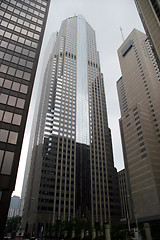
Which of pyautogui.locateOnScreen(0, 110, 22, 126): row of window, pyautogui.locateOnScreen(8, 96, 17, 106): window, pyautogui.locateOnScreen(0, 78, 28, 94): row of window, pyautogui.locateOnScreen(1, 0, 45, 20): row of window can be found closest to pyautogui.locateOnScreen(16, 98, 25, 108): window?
pyautogui.locateOnScreen(8, 96, 17, 106): window

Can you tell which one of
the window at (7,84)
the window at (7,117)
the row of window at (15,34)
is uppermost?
the row of window at (15,34)

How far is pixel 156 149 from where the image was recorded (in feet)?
320

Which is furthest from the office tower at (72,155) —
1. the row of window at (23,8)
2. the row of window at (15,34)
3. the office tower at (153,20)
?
the office tower at (153,20)

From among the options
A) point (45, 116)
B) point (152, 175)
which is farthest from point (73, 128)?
point (152, 175)

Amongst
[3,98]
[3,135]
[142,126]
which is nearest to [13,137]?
[3,135]

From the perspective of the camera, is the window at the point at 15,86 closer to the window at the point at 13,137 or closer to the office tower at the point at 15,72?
the office tower at the point at 15,72

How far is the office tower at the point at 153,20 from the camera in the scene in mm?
46694

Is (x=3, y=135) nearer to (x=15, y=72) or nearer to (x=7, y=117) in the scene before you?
(x=7, y=117)

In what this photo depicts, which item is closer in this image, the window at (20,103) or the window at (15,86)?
the window at (20,103)

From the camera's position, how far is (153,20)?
5006 centimetres

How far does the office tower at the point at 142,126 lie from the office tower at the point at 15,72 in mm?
52696

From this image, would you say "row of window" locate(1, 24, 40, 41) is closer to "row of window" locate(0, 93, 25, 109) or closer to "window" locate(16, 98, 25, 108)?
"row of window" locate(0, 93, 25, 109)

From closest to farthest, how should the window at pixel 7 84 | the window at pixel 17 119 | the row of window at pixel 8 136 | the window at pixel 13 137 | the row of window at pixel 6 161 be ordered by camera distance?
the row of window at pixel 6 161, the row of window at pixel 8 136, the window at pixel 13 137, the window at pixel 17 119, the window at pixel 7 84

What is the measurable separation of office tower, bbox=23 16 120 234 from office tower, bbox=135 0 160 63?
88351 mm
